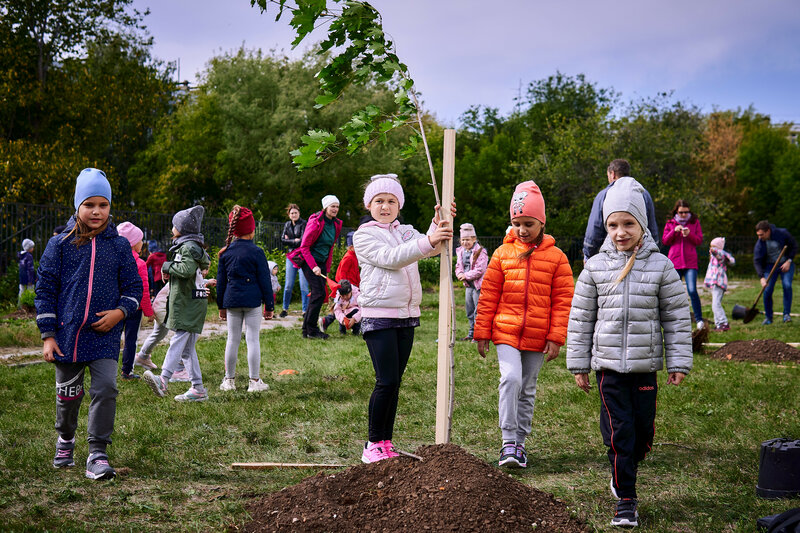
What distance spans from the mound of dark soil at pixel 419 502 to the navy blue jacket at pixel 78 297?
1.64m

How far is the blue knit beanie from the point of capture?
4.67 m

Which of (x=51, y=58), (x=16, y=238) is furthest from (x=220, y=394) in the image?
(x=51, y=58)

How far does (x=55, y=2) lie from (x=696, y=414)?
1042 inches

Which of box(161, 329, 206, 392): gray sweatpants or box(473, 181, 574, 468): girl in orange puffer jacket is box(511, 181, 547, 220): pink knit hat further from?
box(161, 329, 206, 392): gray sweatpants

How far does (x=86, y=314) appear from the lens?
4590mm

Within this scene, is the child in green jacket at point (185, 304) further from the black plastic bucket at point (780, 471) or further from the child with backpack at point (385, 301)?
the black plastic bucket at point (780, 471)

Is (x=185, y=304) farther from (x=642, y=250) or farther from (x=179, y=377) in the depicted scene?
(x=642, y=250)

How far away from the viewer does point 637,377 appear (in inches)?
156

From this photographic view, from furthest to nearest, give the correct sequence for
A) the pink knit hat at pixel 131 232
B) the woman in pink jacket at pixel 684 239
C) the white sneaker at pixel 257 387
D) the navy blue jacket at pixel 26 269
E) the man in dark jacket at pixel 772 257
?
the navy blue jacket at pixel 26 269 < the man in dark jacket at pixel 772 257 < the woman in pink jacket at pixel 684 239 < the pink knit hat at pixel 131 232 < the white sneaker at pixel 257 387

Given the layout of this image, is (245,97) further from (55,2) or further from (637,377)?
Result: (637,377)

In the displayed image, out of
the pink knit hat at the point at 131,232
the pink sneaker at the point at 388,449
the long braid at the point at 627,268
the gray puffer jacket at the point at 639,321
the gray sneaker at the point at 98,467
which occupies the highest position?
the pink knit hat at the point at 131,232

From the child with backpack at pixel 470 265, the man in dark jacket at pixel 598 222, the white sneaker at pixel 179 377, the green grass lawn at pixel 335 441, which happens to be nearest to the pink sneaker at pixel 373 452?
the green grass lawn at pixel 335 441

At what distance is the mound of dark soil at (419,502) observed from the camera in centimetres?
339

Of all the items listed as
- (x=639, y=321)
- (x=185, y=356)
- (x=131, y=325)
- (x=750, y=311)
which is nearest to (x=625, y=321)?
(x=639, y=321)
